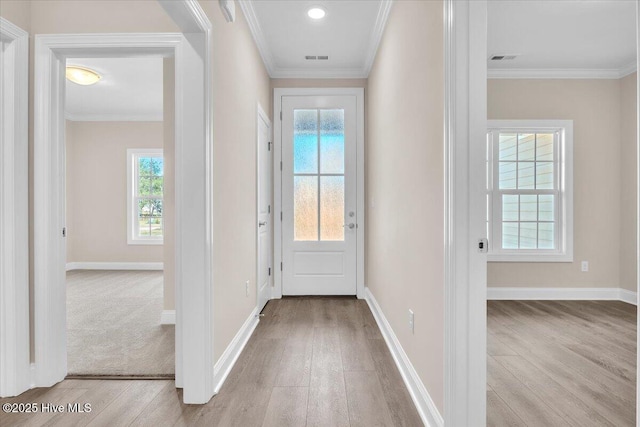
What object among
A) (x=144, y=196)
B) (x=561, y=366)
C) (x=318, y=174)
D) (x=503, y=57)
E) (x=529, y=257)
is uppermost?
(x=503, y=57)

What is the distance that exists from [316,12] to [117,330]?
316cm

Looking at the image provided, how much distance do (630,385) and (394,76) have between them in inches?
97.4

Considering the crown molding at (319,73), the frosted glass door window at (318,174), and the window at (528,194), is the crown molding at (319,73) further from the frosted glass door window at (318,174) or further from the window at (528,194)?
the window at (528,194)

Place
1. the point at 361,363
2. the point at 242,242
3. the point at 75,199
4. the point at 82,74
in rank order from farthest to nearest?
the point at 75,199, the point at 82,74, the point at 242,242, the point at 361,363

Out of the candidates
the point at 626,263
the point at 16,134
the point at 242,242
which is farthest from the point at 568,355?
the point at 16,134

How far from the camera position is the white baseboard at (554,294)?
4207mm

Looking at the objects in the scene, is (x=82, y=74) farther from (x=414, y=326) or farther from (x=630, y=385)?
(x=630, y=385)

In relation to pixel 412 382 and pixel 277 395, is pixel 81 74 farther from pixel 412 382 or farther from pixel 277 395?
pixel 412 382

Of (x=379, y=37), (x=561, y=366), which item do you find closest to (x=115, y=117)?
(x=379, y=37)

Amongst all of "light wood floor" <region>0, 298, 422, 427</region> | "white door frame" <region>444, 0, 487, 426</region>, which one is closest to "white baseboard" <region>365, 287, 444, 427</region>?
"light wood floor" <region>0, 298, 422, 427</region>

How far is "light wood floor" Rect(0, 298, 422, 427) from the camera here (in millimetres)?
1798

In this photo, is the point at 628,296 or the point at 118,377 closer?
the point at 118,377

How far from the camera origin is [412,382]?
2062 mm

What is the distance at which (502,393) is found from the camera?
6.79 ft
